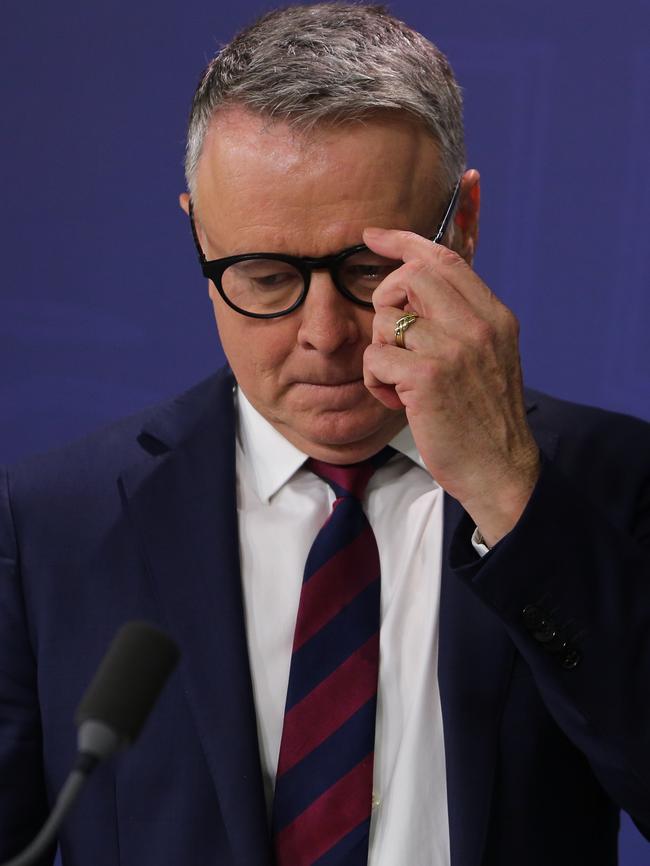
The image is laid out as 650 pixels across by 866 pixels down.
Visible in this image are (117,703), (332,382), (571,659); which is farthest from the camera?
(332,382)

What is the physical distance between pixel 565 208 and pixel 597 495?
0.66 meters

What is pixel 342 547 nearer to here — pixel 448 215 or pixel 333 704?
pixel 333 704

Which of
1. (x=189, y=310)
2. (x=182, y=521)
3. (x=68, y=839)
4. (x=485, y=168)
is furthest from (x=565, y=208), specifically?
(x=68, y=839)

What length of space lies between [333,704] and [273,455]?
10.2 inches

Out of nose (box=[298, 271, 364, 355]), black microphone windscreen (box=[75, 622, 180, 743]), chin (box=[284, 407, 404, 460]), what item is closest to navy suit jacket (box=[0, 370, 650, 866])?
chin (box=[284, 407, 404, 460])

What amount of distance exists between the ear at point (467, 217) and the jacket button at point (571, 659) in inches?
16.4

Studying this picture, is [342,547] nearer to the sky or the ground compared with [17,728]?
nearer to the sky

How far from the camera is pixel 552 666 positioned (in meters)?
1.09

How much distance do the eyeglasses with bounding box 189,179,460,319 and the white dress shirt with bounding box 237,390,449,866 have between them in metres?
0.16

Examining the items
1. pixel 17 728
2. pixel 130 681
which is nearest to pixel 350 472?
pixel 17 728

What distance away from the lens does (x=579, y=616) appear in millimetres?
1104

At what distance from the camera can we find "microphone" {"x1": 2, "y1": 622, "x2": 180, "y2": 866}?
67 centimetres

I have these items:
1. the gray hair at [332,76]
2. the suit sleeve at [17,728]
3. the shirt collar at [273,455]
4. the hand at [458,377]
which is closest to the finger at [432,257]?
the hand at [458,377]

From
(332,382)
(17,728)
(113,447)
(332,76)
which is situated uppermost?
(332,76)
